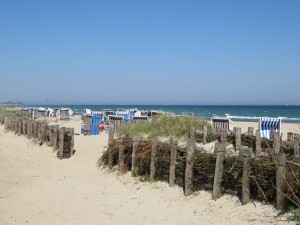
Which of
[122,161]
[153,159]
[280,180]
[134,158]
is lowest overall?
[122,161]

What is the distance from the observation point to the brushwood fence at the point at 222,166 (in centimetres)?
638

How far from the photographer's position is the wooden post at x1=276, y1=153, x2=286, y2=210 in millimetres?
6328

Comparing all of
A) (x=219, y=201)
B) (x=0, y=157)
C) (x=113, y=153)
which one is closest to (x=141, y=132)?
(x=113, y=153)

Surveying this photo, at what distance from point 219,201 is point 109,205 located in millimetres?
2299

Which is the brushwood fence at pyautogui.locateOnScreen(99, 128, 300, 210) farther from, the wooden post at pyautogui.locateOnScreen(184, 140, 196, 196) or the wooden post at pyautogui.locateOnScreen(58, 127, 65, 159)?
the wooden post at pyautogui.locateOnScreen(58, 127, 65, 159)

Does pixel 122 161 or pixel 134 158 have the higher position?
pixel 134 158

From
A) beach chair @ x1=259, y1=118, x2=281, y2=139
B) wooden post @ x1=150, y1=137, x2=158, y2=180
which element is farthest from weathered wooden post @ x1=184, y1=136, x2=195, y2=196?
beach chair @ x1=259, y1=118, x2=281, y2=139

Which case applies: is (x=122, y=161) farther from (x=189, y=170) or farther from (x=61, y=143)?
(x=61, y=143)

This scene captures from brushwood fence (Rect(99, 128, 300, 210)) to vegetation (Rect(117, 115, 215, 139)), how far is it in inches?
94.5

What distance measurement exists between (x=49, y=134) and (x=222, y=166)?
929cm

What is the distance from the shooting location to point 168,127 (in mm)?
13203

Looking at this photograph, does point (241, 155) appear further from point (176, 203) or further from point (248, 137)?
point (248, 137)

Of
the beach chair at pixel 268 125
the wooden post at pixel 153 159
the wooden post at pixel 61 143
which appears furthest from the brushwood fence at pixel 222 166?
the beach chair at pixel 268 125

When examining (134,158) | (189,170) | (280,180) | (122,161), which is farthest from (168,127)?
(280,180)
